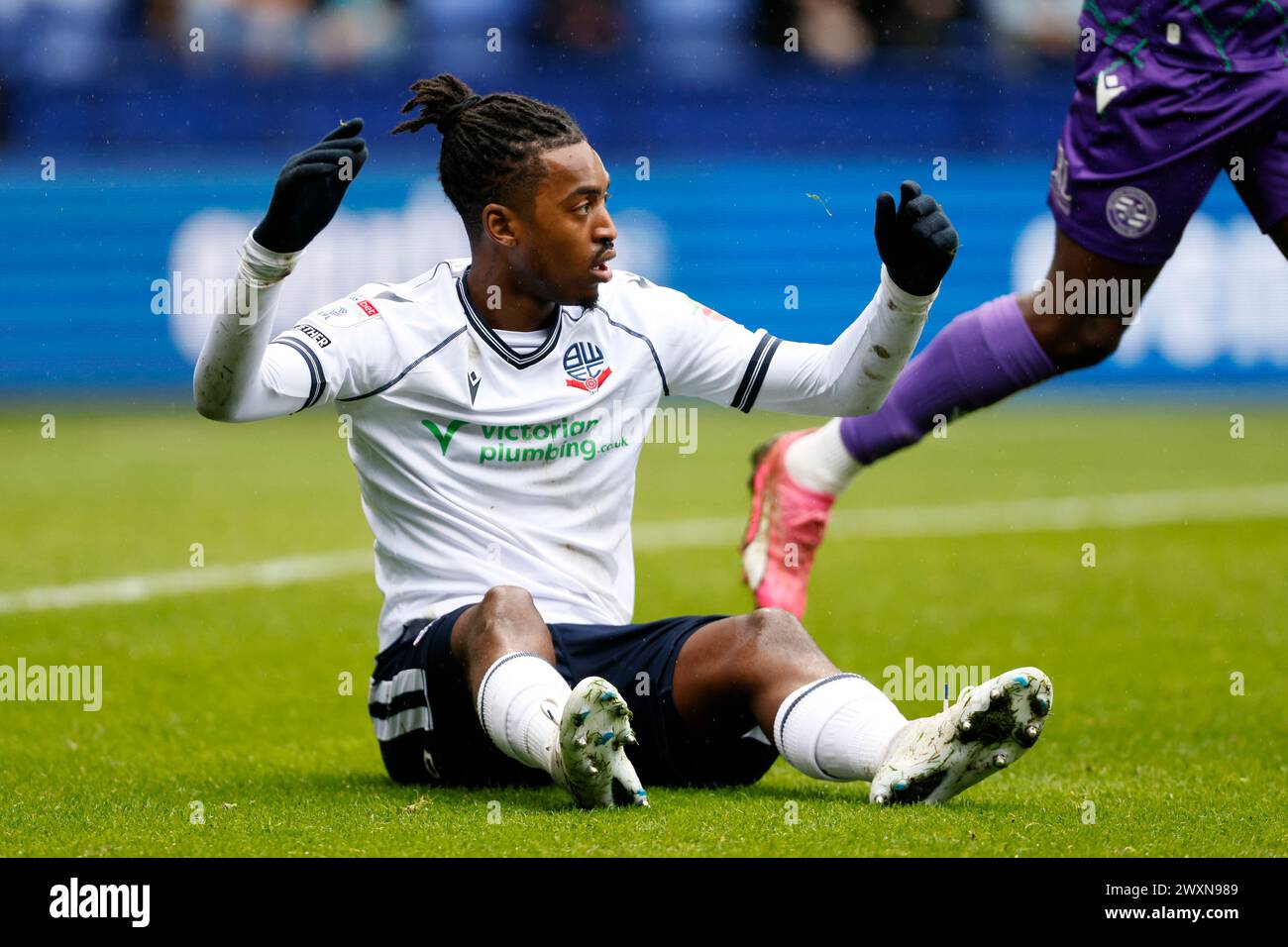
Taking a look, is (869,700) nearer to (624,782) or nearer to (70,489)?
(624,782)

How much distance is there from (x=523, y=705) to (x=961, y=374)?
184cm

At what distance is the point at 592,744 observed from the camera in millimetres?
3176

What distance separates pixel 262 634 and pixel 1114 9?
10.6ft

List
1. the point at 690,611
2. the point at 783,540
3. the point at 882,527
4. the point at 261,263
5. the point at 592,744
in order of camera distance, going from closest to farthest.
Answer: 1. the point at 592,744
2. the point at 261,263
3. the point at 783,540
4. the point at 690,611
5. the point at 882,527

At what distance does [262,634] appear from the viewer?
600 cm

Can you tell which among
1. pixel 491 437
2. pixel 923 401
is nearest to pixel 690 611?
pixel 923 401

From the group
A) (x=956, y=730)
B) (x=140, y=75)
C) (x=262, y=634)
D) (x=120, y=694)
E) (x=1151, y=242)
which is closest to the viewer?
(x=956, y=730)

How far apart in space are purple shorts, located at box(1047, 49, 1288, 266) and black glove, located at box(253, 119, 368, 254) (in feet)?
6.50

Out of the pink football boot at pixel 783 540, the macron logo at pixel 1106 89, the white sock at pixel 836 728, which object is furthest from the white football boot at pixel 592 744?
the macron logo at pixel 1106 89

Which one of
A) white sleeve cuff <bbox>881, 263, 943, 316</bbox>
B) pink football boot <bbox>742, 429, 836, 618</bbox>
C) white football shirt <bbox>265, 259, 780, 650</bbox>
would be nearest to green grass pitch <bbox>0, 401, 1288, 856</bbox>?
white football shirt <bbox>265, 259, 780, 650</bbox>

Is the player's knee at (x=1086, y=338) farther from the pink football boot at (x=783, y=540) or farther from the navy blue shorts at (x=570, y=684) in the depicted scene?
the navy blue shorts at (x=570, y=684)
